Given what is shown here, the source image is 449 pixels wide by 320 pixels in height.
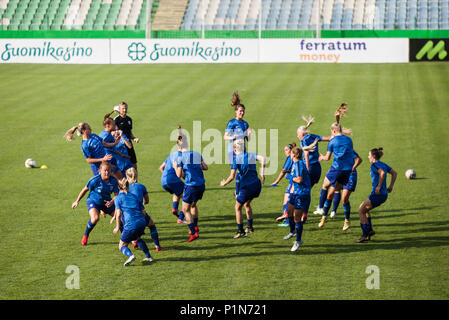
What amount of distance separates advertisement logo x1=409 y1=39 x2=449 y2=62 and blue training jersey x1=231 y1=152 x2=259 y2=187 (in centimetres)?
2777

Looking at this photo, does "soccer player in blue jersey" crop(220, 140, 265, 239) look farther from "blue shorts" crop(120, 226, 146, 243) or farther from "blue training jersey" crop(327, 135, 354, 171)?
"blue shorts" crop(120, 226, 146, 243)

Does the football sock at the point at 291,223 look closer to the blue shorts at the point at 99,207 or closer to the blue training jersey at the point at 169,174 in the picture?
the blue training jersey at the point at 169,174

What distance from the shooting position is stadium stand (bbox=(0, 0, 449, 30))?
48.9m

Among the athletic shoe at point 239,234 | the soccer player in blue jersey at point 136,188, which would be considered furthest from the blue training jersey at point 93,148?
the athletic shoe at point 239,234

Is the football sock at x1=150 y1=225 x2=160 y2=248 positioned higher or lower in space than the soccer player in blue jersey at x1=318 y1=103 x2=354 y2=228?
lower

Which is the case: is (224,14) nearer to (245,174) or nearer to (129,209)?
(245,174)

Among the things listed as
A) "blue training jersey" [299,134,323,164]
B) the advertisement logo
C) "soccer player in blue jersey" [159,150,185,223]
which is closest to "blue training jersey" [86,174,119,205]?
"soccer player in blue jersey" [159,150,185,223]

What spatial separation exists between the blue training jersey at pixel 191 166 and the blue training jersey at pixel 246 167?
75cm

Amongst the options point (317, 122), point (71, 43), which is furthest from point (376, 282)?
point (71, 43)

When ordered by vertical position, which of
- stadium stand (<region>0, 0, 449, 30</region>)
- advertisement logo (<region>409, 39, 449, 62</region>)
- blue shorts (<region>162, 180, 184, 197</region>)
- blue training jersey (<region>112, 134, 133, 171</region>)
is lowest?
blue shorts (<region>162, 180, 184, 197</region>)

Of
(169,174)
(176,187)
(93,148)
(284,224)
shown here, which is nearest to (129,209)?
(169,174)

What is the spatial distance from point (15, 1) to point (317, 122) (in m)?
39.4

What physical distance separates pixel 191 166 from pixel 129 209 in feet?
6.44

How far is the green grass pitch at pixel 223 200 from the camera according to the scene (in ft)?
35.1
